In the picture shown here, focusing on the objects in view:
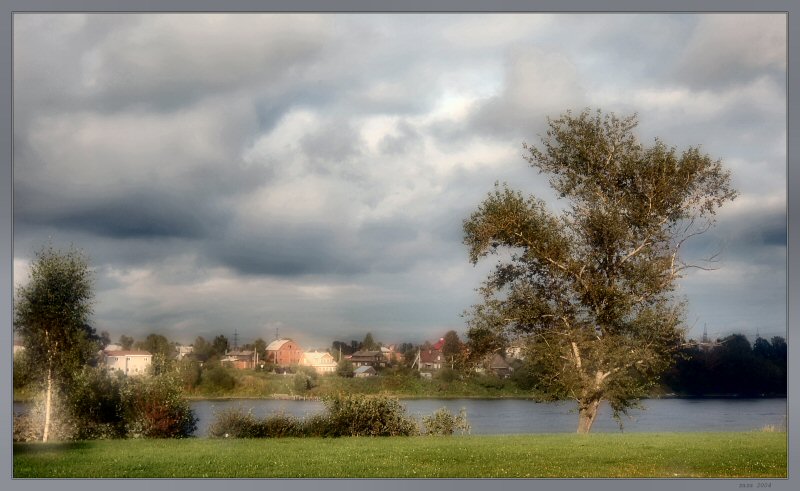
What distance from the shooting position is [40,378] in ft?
57.7

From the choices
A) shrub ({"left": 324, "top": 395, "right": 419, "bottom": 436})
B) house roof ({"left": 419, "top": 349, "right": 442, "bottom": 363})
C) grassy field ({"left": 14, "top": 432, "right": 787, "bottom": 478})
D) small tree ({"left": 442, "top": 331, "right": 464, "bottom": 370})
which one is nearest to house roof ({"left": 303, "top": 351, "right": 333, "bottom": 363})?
shrub ({"left": 324, "top": 395, "right": 419, "bottom": 436})

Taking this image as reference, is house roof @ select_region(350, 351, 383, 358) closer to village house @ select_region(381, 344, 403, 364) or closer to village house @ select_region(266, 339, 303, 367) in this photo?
village house @ select_region(381, 344, 403, 364)

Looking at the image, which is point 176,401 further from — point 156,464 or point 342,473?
point 342,473

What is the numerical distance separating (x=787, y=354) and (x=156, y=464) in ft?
38.9

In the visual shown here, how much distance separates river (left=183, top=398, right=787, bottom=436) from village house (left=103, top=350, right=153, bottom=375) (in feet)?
4.52

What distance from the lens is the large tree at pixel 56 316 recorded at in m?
17.5

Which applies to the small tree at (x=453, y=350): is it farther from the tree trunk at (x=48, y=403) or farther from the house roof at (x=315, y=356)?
the tree trunk at (x=48, y=403)

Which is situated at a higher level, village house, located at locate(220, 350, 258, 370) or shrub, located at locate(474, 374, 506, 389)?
village house, located at locate(220, 350, 258, 370)

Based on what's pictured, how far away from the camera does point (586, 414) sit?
19.4 metres

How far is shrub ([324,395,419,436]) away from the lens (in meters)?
18.7

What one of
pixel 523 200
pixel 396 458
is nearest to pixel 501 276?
pixel 523 200

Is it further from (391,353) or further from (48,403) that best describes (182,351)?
(391,353)

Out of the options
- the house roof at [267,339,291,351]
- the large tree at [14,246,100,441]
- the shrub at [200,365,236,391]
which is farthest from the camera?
the shrub at [200,365,236,391]

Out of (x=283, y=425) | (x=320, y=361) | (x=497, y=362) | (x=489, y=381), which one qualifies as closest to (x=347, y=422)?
(x=283, y=425)
